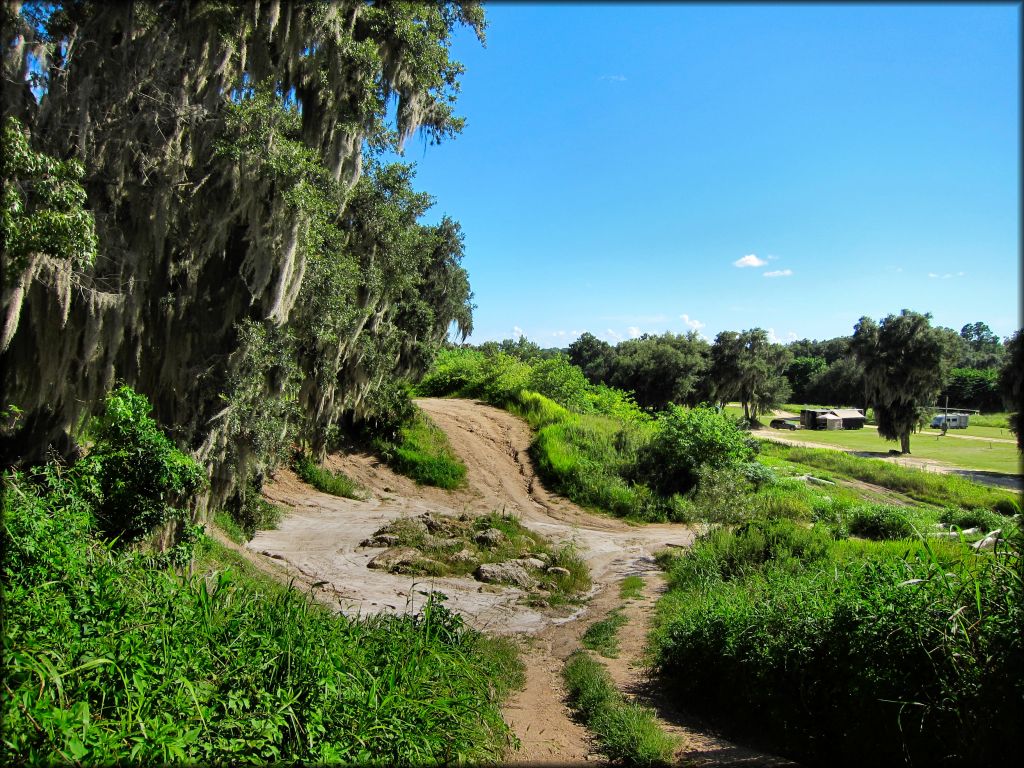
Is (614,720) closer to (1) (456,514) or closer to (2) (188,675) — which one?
(2) (188,675)

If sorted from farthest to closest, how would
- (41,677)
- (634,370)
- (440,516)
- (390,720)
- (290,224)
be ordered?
(634,370), (440,516), (290,224), (390,720), (41,677)

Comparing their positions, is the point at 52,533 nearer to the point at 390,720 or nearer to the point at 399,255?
the point at 390,720

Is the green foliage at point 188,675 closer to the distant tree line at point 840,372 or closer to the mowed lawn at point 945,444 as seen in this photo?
the distant tree line at point 840,372

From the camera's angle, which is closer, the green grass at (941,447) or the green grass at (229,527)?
the green grass at (229,527)

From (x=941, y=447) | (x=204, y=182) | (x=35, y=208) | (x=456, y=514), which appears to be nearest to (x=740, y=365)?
(x=941, y=447)

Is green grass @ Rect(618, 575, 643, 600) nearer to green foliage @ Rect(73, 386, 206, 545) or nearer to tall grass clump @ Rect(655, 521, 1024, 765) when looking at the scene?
tall grass clump @ Rect(655, 521, 1024, 765)

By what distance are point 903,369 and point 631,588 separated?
3828cm

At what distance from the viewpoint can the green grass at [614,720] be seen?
5.37 m

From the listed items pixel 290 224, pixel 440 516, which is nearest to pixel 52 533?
pixel 290 224

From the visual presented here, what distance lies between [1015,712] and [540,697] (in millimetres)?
4758

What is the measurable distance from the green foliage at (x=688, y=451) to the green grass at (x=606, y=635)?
10.6 m

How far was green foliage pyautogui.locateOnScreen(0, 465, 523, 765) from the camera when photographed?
130 inches

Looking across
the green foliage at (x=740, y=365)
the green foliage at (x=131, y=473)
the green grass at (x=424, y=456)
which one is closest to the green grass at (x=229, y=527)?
the green foliage at (x=131, y=473)

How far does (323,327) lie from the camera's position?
43.1ft
